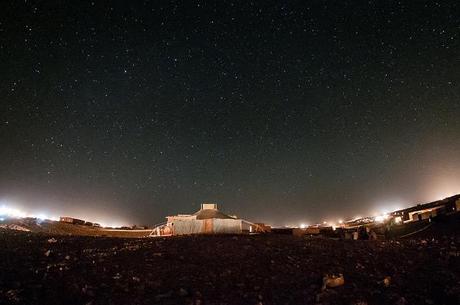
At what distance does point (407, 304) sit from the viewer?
862 cm

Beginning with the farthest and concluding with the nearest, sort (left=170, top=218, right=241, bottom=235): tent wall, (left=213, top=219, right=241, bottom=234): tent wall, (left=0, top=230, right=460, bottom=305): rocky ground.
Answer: (left=213, top=219, right=241, bottom=234): tent wall, (left=170, top=218, right=241, bottom=235): tent wall, (left=0, top=230, right=460, bottom=305): rocky ground

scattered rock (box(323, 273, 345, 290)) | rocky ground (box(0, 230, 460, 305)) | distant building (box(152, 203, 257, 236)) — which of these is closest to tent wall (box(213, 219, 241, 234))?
distant building (box(152, 203, 257, 236))

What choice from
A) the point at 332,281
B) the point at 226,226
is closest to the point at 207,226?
the point at 226,226

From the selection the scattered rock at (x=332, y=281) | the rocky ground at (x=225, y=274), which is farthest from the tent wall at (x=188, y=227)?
the scattered rock at (x=332, y=281)

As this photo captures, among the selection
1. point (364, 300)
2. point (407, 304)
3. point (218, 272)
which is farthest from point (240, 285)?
point (407, 304)

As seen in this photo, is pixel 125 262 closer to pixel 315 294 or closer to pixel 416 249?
pixel 315 294

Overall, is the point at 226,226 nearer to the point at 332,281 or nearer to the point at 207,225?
the point at 207,225

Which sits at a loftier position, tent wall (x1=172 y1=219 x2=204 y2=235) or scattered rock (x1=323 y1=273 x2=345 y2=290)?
tent wall (x1=172 y1=219 x2=204 y2=235)

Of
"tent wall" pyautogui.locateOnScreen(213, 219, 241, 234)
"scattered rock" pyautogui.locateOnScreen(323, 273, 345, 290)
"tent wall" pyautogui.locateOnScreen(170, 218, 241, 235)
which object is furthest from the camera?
"tent wall" pyautogui.locateOnScreen(213, 219, 241, 234)

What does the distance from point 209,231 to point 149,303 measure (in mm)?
21526

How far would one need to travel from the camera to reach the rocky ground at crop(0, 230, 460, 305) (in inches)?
349

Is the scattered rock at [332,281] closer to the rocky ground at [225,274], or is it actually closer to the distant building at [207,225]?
the rocky ground at [225,274]

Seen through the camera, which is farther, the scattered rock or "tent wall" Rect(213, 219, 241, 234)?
"tent wall" Rect(213, 219, 241, 234)

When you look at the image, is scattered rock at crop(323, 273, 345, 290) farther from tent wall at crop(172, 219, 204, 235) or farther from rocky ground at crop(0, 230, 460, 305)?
tent wall at crop(172, 219, 204, 235)
